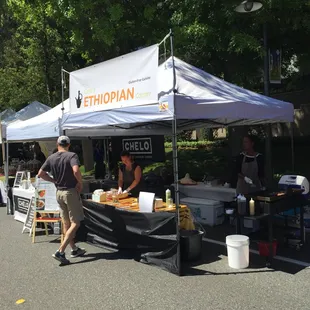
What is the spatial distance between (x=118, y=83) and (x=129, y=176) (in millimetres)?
1937

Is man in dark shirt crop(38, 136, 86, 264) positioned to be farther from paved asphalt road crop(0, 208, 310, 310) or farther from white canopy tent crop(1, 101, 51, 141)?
white canopy tent crop(1, 101, 51, 141)

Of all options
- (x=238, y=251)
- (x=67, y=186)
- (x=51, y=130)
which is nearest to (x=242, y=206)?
(x=238, y=251)

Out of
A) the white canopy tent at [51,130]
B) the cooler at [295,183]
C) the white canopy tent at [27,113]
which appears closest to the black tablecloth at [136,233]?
the white canopy tent at [51,130]

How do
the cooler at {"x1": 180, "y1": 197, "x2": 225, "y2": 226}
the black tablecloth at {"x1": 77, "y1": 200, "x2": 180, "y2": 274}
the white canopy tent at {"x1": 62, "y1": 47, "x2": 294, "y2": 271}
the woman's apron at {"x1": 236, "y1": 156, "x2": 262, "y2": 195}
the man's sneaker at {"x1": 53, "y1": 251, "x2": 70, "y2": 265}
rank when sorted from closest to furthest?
the white canopy tent at {"x1": 62, "y1": 47, "x2": 294, "y2": 271}
the black tablecloth at {"x1": 77, "y1": 200, "x2": 180, "y2": 274}
the man's sneaker at {"x1": 53, "y1": 251, "x2": 70, "y2": 265}
the woman's apron at {"x1": 236, "y1": 156, "x2": 262, "y2": 195}
the cooler at {"x1": 180, "y1": 197, "x2": 225, "y2": 226}

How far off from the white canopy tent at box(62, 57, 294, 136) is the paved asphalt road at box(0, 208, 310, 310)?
6.63 feet

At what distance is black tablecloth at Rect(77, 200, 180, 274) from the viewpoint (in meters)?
4.91

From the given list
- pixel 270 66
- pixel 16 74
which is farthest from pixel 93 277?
pixel 16 74

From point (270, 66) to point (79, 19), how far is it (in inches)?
205

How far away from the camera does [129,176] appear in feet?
22.2

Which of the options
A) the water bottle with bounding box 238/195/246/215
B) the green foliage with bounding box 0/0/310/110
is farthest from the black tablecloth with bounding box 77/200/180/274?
the green foliage with bounding box 0/0/310/110

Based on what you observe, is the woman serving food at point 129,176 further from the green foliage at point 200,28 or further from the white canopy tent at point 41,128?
the green foliage at point 200,28

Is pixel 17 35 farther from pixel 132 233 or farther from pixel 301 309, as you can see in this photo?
pixel 301 309

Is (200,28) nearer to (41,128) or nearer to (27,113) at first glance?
(41,128)

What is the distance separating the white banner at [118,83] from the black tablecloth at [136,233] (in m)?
1.59
